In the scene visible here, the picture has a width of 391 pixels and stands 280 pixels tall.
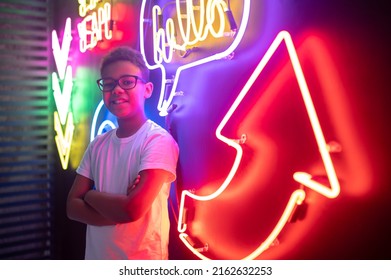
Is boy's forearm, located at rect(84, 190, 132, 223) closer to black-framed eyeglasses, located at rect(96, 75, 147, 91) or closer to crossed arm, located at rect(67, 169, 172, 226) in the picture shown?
crossed arm, located at rect(67, 169, 172, 226)

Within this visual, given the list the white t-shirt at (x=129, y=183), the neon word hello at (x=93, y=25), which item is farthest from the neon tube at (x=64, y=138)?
the white t-shirt at (x=129, y=183)

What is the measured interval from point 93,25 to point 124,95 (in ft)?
3.67

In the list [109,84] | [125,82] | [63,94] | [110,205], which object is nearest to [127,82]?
[125,82]

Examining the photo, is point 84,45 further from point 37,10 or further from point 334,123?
point 334,123

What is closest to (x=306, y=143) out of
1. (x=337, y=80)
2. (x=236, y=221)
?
(x=337, y=80)

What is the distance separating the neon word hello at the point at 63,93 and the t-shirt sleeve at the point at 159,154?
1570 millimetres

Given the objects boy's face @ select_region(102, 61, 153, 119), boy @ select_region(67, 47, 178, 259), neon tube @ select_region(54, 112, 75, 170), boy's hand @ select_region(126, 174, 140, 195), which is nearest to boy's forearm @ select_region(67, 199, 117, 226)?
boy @ select_region(67, 47, 178, 259)

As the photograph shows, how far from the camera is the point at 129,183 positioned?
2.94m

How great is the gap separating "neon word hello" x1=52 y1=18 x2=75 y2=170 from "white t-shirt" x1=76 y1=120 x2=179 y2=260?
51.7 inches

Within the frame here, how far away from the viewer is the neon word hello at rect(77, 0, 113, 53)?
378cm

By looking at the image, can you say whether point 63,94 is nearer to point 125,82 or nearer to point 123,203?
point 125,82

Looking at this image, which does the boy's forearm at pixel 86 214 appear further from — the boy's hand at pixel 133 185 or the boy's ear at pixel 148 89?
the boy's ear at pixel 148 89

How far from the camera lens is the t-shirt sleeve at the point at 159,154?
9.05ft

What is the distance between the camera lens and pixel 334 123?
225cm
